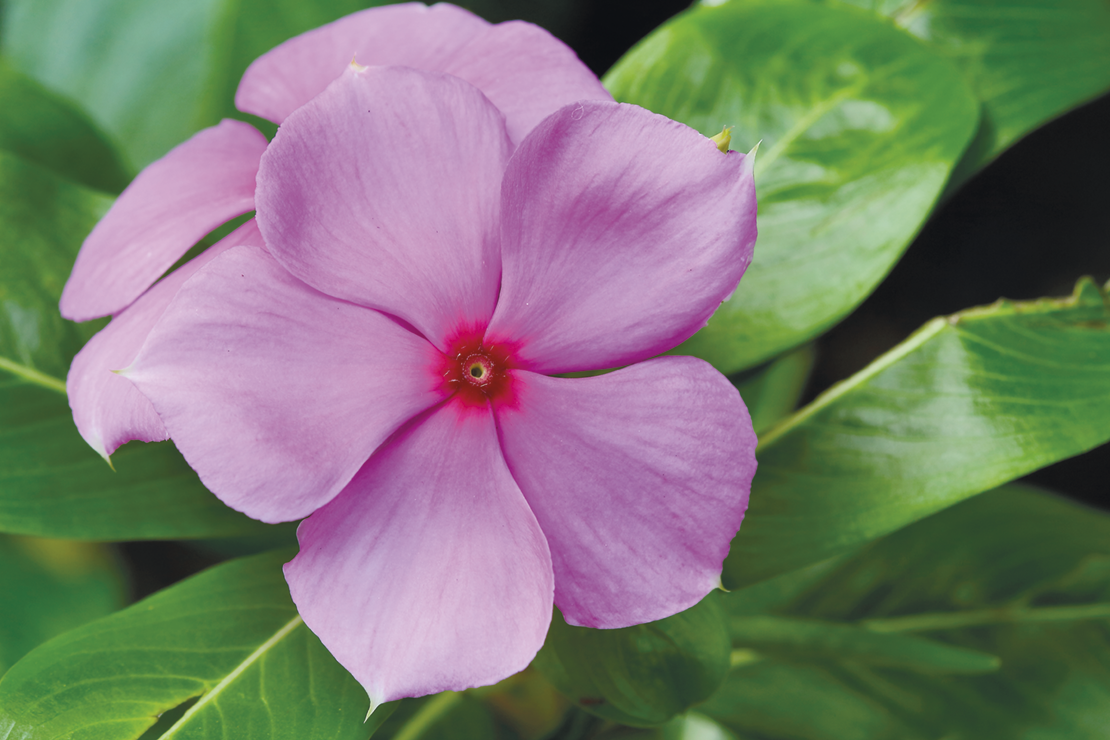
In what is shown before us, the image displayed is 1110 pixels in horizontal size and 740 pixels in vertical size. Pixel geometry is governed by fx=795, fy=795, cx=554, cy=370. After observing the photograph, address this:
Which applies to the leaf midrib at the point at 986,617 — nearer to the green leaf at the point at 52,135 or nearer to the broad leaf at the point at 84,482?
the broad leaf at the point at 84,482

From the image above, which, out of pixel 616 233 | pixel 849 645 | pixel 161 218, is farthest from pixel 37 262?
pixel 849 645

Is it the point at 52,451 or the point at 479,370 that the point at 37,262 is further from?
the point at 479,370

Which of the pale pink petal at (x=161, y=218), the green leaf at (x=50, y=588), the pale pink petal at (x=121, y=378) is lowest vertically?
the green leaf at (x=50, y=588)

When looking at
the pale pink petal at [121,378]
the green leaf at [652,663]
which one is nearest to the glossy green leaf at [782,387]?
the green leaf at [652,663]

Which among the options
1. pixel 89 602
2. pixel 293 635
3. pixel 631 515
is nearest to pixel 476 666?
pixel 631 515

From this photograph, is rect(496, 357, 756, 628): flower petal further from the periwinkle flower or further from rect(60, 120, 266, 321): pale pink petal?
rect(60, 120, 266, 321): pale pink petal

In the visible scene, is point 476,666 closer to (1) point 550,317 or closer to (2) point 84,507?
(1) point 550,317
